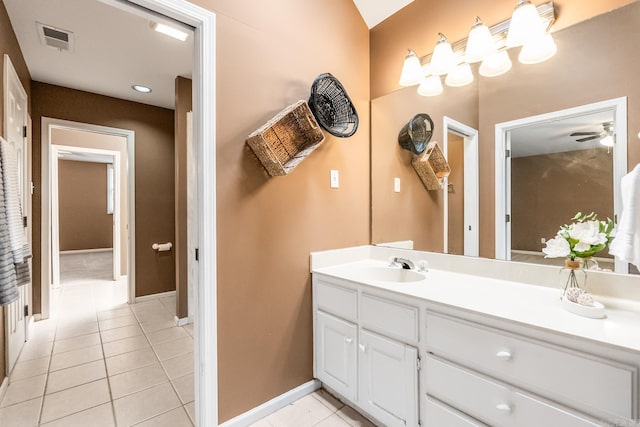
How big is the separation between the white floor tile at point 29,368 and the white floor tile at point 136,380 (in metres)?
0.58

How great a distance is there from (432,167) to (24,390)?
3.03 m

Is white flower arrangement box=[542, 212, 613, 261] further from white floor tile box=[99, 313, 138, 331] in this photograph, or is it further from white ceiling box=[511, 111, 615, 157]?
white floor tile box=[99, 313, 138, 331]

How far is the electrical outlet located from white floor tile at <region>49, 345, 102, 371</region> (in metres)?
2.28

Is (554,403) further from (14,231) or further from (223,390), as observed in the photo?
(14,231)

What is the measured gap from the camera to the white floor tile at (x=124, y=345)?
2.42 metres

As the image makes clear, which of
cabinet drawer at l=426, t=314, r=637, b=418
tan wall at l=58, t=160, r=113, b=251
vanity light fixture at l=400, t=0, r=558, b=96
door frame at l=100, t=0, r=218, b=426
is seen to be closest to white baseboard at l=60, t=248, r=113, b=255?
tan wall at l=58, t=160, r=113, b=251

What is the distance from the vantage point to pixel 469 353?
1142 mm

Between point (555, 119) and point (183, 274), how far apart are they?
125 inches

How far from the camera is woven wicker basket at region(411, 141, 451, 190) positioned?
1.91 m

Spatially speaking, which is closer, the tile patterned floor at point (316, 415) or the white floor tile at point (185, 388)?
the tile patterned floor at point (316, 415)

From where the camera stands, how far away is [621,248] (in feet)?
3.62

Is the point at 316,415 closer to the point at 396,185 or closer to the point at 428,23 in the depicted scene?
the point at 396,185

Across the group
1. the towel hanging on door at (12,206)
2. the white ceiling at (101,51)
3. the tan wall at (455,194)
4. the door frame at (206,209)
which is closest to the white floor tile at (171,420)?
the door frame at (206,209)

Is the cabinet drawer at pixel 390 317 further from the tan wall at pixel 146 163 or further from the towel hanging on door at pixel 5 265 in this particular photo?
the tan wall at pixel 146 163
